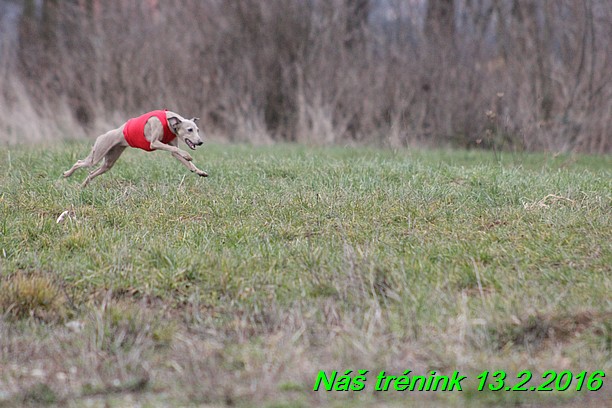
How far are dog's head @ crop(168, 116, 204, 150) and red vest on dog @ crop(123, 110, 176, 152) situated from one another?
2.4 inches

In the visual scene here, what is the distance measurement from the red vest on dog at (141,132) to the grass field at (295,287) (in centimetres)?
52

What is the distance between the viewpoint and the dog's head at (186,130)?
6453mm

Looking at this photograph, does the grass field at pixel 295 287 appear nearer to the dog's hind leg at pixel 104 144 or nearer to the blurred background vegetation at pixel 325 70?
the dog's hind leg at pixel 104 144

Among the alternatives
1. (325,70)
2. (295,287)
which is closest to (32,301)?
(295,287)

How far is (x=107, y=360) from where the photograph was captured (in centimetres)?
425

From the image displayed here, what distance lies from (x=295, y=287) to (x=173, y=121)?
208 centimetres

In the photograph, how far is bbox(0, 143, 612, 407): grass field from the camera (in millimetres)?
4012

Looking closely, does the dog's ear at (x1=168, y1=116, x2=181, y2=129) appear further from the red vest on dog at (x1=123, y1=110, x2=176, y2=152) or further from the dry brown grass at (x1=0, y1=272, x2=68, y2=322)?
the dry brown grass at (x1=0, y1=272, x2=68, y2=322)

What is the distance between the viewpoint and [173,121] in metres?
6.54

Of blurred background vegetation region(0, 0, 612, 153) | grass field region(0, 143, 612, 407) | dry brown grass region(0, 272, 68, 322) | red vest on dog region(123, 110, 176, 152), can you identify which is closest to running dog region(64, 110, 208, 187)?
red vest on dog region(123, 110, 176, 152)

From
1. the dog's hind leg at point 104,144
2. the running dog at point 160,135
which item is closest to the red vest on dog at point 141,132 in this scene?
the running dog at point 160,135

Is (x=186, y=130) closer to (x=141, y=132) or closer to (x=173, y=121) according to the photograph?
(x=173, y=121)

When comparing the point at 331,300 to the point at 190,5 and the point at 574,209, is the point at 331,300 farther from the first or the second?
the point at 190,5

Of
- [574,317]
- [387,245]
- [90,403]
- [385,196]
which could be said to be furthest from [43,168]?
[574,317]
